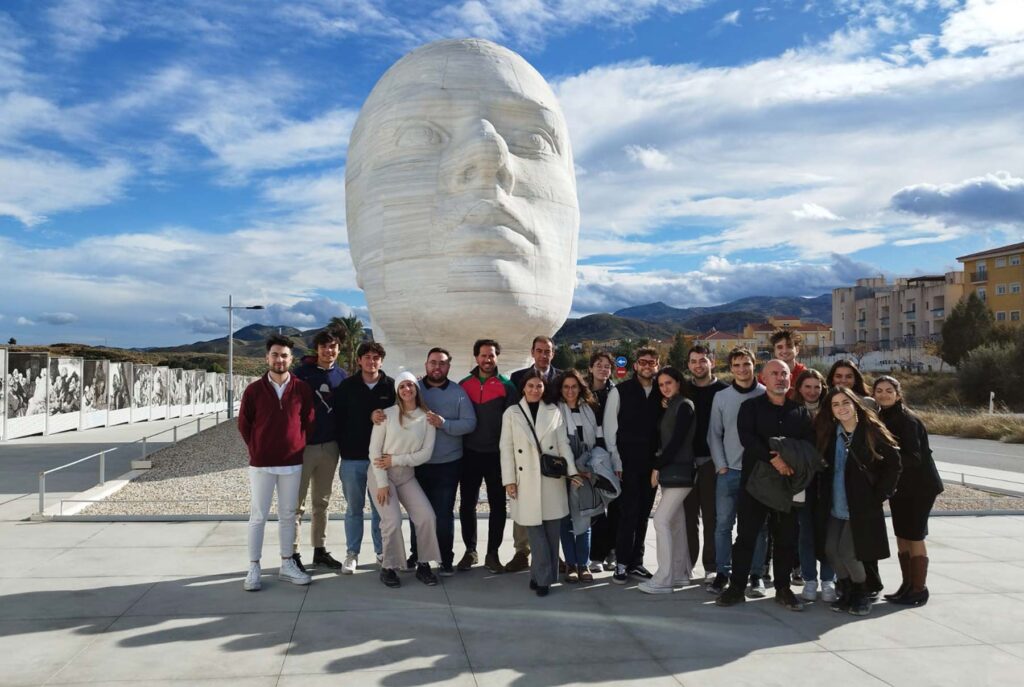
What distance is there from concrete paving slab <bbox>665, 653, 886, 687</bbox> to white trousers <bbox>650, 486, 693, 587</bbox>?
1134 mm

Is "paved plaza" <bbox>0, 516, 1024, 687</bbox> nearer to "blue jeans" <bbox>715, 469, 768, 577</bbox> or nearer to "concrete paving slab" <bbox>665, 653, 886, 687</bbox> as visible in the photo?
"concrete paving slab" <bbox>665, 653, 886, 687</bbox>

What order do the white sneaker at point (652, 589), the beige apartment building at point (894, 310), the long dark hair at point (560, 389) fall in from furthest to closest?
1. the beige apartment building at point (894, 310)
2. the long dark hair at point (560, 389)
3. the white sneaker at point (652, 589)

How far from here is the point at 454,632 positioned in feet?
14.4

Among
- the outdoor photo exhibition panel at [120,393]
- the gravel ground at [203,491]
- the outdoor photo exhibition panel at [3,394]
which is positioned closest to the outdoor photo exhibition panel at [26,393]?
the outdoor photo exhibition panel at [3,394]

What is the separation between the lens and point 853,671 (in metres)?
3.94

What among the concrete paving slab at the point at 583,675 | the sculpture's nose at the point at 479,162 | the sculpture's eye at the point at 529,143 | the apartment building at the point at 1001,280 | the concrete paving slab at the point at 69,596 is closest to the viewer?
the concrete paving slab at the point at 583,675

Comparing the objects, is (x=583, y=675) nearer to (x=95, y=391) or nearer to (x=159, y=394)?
(x=95, y=391)

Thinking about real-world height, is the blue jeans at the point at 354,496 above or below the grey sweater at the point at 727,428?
below

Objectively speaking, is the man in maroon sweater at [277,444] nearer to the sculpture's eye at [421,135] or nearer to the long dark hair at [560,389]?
the long dark hair at [560,389]

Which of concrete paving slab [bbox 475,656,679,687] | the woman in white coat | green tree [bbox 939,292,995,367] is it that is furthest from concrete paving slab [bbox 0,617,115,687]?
green tree [bbox 939,292,995,367]

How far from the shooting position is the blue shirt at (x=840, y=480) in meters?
4.94

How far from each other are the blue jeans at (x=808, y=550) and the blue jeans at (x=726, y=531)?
231 mm

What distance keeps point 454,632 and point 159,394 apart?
90.6ft

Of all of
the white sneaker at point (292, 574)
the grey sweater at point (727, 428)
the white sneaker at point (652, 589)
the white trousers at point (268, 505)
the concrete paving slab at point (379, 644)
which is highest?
the grey sweater at point (727, 428)
